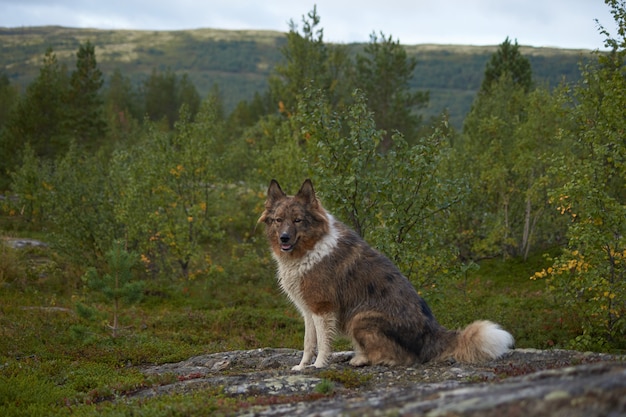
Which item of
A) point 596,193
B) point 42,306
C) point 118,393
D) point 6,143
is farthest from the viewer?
point 6,143

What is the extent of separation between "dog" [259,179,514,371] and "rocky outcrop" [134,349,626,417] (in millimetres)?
337

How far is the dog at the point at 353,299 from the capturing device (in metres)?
9.48

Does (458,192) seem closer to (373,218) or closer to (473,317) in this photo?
(373,218)

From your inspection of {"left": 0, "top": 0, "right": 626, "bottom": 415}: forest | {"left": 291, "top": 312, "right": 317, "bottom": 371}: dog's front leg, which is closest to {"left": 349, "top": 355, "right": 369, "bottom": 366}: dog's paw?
{"left": 291, "top": 312, "right": 317, "bottom": 371}: dog's front leg

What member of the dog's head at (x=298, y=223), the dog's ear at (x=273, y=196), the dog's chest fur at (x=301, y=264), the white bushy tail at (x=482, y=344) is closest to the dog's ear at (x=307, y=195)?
the dog's head at (x=298, y=223)

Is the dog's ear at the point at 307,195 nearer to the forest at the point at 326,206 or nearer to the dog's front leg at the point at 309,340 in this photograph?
the dog's front leg at the point at 309,340

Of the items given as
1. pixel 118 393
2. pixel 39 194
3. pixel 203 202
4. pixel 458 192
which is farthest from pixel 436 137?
pixel 39 194

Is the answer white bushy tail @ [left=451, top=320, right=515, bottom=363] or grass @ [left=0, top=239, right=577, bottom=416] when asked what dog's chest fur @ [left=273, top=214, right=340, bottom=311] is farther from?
white bushy tail @ [left=451, top=320, right=515, bottom=363]

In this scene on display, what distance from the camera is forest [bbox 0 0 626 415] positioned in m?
14.0

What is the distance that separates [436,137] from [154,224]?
46.6ft

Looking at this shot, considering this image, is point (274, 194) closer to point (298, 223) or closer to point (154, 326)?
point (298, 223)

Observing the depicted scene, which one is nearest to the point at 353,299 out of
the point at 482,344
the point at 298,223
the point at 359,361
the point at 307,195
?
the point at 359,361

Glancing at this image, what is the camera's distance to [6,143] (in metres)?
49.2

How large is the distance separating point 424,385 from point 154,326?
40.7 feet
